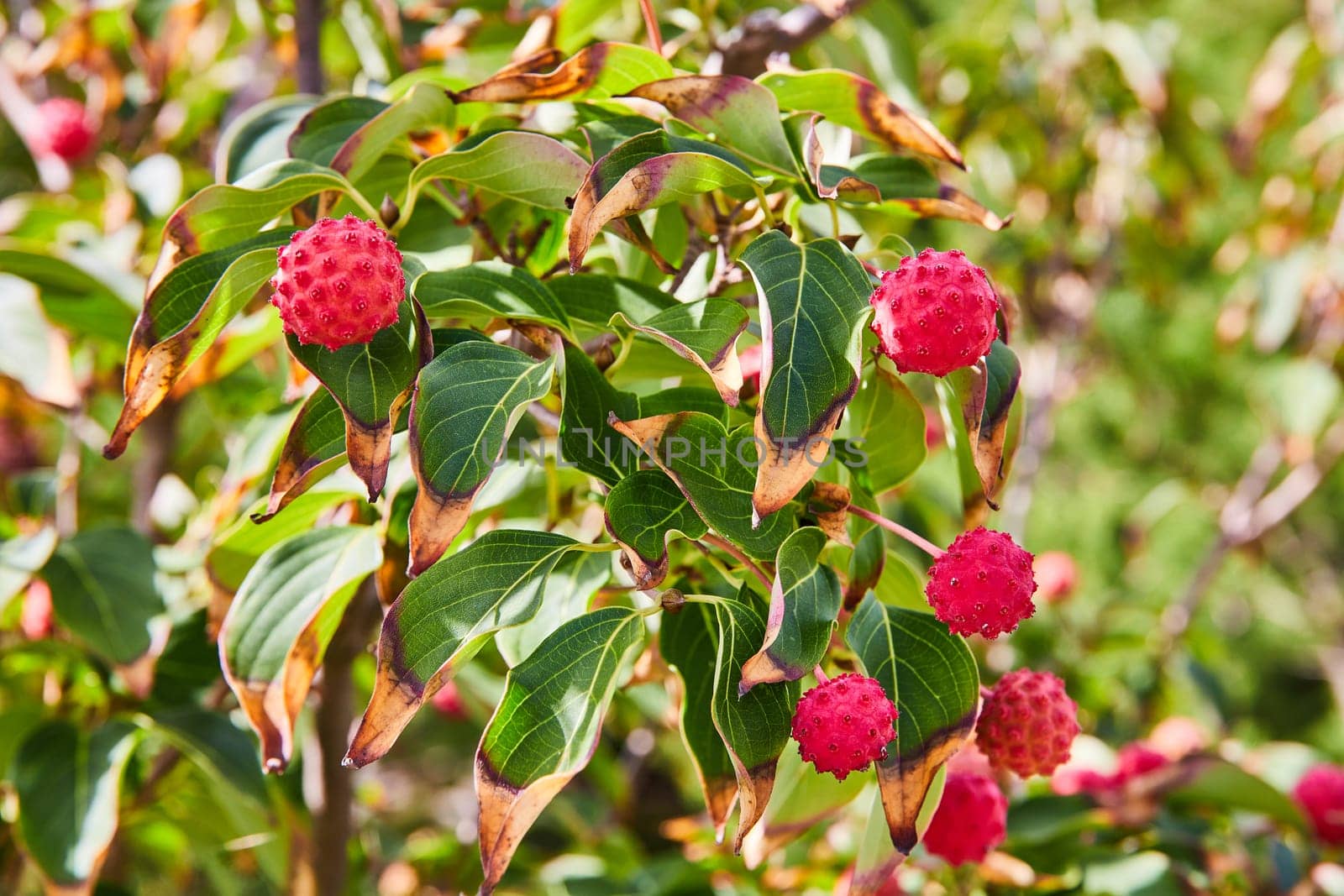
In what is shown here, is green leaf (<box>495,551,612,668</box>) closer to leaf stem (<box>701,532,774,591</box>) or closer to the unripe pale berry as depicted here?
leaf stem (<box>701,532,774,591</box>)

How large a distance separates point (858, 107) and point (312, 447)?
13.2 inches

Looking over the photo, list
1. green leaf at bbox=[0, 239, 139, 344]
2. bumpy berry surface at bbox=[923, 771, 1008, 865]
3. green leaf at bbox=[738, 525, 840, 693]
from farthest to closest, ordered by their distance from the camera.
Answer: green leaf at bbox=[0, 239, 139, 344] < bumpy berry surface at bbox=[923, 771, 1008, 865] < green leaf at bbox=[738, 525, 840, 693]

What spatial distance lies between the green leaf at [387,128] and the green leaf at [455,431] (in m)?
0.14

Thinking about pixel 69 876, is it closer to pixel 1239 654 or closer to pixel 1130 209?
pixel 1130 209

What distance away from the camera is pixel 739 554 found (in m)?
0.49

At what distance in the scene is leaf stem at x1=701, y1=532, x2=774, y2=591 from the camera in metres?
0.49

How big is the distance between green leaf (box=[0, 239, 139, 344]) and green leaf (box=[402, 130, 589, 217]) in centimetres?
48

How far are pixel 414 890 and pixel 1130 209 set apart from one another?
1615mm

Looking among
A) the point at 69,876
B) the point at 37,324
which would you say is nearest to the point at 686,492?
the point at 69,876

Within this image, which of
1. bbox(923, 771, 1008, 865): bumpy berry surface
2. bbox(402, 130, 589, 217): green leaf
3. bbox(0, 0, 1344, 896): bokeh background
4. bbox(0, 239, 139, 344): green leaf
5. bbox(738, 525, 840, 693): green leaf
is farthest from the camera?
bbox(0, 0, 1344, 896): bokeh background

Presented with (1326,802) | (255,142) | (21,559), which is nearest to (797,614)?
(255,142)

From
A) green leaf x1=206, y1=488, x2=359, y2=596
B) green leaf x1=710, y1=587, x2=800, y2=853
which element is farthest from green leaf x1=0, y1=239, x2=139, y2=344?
green leaf x1=710, y1=587, x2=800, y2=853

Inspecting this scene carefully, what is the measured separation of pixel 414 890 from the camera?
4.10ft

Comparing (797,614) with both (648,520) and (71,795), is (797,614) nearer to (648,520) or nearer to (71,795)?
(648,520)
